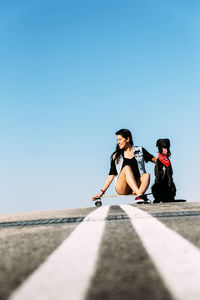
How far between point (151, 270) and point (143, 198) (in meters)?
7.71

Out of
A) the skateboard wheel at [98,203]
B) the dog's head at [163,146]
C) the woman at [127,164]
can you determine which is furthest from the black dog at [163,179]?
the skateboard wheel at [98,203]

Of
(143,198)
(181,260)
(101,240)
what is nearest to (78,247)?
(101,240)

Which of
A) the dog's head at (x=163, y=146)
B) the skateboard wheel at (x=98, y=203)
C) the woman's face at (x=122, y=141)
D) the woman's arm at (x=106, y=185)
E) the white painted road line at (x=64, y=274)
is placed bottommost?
the white painted road line at (x=64, y=274)

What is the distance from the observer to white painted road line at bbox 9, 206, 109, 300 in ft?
5.57

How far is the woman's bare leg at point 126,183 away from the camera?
10.3m

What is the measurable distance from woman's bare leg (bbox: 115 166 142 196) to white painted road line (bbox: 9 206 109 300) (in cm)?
724

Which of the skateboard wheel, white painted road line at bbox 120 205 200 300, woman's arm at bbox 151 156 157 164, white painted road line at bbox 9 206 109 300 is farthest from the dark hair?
white painted road line at bbox 9 206 109 300

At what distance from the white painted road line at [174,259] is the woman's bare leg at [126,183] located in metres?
6.73

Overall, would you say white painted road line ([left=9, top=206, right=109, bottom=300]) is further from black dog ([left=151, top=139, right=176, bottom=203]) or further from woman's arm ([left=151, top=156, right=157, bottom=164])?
woman's arm ([left=151, top=156, right=157, bottom=164])

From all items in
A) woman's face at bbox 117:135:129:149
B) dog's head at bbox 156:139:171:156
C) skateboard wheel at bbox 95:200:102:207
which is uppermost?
woman's face at bbox 117:135:129:149

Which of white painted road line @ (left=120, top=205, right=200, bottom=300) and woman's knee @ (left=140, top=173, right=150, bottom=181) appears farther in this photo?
woman's knee @ (left=140, top=173, right=150, bottom=181)

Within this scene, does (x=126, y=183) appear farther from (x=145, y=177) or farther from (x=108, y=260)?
(x=108, y=260)

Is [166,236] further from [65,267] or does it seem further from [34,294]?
[34,294]

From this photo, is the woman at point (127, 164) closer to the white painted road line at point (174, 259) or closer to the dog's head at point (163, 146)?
the dog's head at point (163, 146)
